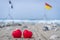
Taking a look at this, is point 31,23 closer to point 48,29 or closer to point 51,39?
point 48,29

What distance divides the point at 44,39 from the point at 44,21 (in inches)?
49.9

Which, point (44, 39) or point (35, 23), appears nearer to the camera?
point (44, 39)

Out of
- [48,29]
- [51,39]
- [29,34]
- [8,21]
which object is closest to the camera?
[51,39]

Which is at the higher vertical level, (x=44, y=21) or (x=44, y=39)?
(x=44, y=21)

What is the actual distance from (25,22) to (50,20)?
39 centimetres

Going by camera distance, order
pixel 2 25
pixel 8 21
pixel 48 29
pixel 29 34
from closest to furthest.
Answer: pixel 29 34
pixel 48 29
pixel 2 25
pixel 8 21

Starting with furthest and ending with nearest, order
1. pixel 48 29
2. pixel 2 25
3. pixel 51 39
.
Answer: pixel 2 25, pixel 48 29, pixel 51 39

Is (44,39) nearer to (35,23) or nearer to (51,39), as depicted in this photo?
(51,39)

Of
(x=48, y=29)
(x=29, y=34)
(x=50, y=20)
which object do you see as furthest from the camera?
(x=50, y=20)

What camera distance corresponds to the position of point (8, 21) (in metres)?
2.80

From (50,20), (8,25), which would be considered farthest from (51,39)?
(50,20)

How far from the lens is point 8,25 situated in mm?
2648

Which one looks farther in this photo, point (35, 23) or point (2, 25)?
point (35, 23)

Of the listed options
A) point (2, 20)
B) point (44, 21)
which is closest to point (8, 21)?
point (2, 20)
